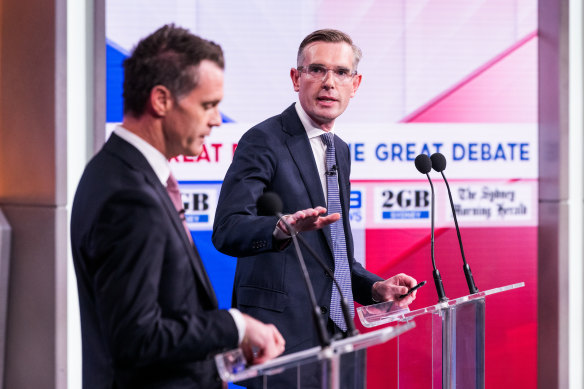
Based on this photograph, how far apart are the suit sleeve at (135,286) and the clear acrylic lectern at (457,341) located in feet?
2.97

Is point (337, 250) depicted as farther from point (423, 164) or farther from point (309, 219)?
point (309, 219)

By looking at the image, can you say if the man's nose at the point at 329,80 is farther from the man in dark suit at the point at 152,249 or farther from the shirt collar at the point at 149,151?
the shirt collar at the point at 149,151

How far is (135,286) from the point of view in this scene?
4.38ft

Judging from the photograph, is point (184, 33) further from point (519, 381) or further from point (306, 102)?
point (519, 381)

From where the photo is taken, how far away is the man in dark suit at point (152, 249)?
135cm

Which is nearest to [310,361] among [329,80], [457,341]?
[457,341]

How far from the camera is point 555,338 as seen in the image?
3.81m

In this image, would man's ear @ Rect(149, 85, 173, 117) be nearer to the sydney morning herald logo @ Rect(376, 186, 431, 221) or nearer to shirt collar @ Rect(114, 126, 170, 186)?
shirt collar @ Rect(114, 126, 170, 186)

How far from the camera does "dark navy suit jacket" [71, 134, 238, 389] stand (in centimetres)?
134

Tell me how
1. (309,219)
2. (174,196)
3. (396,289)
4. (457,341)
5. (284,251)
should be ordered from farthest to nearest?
(284,251) < (396,289) < (457,341) < (309,219) < (174,196)

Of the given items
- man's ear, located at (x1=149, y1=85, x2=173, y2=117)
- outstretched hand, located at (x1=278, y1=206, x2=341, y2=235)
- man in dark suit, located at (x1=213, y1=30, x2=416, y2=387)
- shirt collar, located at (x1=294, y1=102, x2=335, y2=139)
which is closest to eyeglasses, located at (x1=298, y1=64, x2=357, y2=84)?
man in dark suit, located at (x1=213, y1=30, x2=416, y2=387)

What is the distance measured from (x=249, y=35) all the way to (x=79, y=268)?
7.58 ft

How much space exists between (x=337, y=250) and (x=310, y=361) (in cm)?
106

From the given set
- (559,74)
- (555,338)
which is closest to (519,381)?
(555,338)
